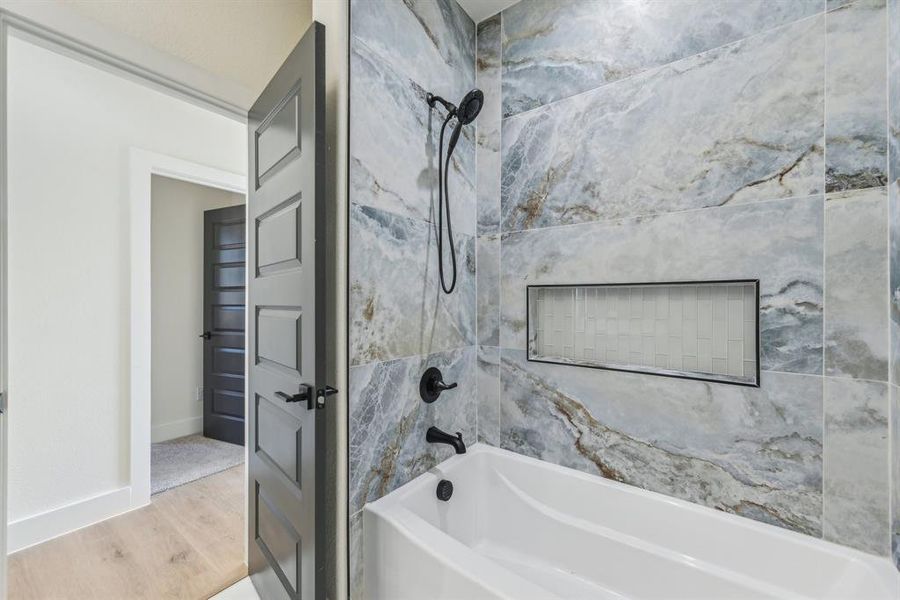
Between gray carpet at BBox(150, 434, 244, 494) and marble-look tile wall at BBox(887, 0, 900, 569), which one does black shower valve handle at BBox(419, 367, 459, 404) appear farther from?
gray carpet at BBox(150, 434, 244, 494)

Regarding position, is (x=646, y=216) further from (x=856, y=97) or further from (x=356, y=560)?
(x=356, y=560)

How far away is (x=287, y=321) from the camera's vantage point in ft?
4.12

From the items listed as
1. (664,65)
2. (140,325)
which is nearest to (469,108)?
(664,65)

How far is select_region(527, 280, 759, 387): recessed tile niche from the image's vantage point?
48.7 inches

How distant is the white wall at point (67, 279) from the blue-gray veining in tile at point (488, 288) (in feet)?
6.70

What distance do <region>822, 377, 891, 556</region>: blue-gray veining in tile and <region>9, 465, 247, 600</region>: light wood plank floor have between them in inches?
84.4

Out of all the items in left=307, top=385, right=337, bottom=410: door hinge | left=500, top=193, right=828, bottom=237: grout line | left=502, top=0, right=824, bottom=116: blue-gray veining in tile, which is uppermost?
left=502, top=0, right=824, bottom=116: blue-gray veining in tile

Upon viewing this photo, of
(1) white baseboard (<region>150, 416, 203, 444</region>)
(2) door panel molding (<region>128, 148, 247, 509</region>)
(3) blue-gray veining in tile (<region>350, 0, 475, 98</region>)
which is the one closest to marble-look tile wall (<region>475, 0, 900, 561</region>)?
(3) blue-gray veining in tile (<region>350, 0, 475, 98</region>)

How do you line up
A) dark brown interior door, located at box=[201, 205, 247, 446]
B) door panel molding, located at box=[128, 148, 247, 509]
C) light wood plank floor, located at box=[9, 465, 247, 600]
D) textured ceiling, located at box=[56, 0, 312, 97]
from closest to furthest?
textured ceiling, located at box=[56, 0, 312, 97] < light wood plank floor, located at box=[9, 465, 247, 600] < door panel molding, located at box=[128, 148, 247, 509] < dark brown interior door, located at box=[201, 205, 247, 446]

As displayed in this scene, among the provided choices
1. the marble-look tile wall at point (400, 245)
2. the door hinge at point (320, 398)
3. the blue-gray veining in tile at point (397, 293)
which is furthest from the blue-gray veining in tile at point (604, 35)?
the door hinge at point (320, 398)

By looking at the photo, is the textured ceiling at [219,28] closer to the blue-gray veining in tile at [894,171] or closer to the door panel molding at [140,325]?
the door panel molding at [140,325]

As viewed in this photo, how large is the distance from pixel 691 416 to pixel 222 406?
3388mm

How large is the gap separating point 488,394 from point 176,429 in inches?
118

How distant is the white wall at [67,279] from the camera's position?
6.41ft
